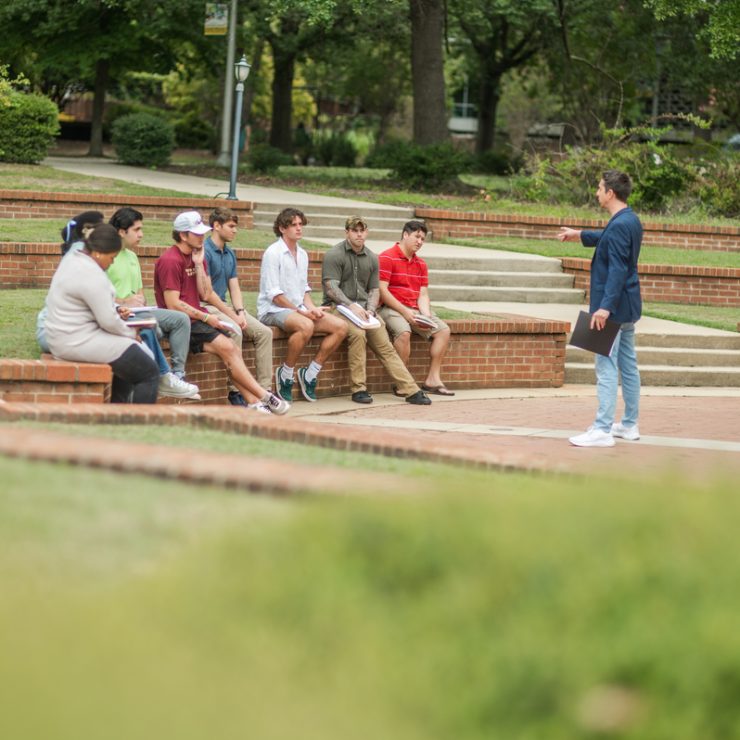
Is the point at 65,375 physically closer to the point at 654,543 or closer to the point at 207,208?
the point at 654,543

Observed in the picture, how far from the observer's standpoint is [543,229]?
1853 centimetres

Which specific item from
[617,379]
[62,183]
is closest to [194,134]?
[62,183]

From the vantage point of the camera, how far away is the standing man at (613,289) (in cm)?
939

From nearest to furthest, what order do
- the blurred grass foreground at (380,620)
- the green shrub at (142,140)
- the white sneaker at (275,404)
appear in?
the blurred grass foreground at (380,620), the white sneaker at (275,404), the green shrub at (142,140)

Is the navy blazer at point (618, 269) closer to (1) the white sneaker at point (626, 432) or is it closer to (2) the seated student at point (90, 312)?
(1) the white sneaker at point (626, 432)

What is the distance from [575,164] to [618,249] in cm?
1223

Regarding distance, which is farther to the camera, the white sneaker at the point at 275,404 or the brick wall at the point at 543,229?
the brick wall at the point at 543,229

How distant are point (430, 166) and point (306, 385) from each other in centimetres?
1264

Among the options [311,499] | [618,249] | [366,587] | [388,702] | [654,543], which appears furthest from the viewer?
[618,249]

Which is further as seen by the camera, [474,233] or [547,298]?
[474,233]

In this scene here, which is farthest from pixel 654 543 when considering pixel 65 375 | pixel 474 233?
pixel 474 233

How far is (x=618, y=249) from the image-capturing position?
9367 mm

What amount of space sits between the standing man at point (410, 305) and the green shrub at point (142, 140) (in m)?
14.2

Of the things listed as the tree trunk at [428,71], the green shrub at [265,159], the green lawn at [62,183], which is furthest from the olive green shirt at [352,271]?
the green shrub at [265,159]
